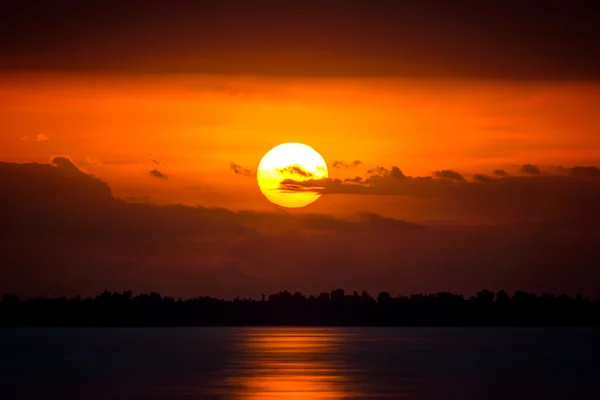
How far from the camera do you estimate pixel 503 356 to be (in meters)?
135

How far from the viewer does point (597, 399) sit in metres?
72.9

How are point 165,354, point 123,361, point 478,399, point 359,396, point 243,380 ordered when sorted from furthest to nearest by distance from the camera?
1. point 165,354
2. point 123,361
3. point 243,380
4. point 359,396
5. point 478,399

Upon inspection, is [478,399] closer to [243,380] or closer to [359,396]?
[359,396]

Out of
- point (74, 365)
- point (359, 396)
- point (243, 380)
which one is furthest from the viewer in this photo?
point (74, 365)

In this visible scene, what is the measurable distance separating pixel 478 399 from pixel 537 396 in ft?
17.9

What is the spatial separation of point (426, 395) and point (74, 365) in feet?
161

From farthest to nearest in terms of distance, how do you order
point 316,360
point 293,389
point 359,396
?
point 316,360
point 293,389
point 359,396

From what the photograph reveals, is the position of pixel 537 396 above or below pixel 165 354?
below

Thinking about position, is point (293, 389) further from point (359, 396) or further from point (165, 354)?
point (165, 354)

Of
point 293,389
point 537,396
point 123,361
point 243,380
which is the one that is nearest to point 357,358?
point 123,361

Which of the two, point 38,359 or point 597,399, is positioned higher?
point 38,359

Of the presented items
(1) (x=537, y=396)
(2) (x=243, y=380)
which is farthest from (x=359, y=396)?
(2) (x=243, y=380)

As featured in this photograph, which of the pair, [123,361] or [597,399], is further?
[123,361]

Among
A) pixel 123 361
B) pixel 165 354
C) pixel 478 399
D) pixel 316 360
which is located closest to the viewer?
pixel 478 399
